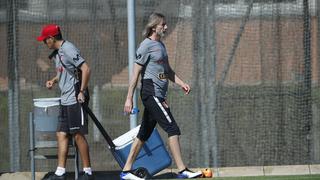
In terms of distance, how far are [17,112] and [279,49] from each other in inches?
132

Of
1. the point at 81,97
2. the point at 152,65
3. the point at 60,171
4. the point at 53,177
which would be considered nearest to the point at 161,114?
the point at 152,65

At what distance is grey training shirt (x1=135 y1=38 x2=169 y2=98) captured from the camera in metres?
8.34

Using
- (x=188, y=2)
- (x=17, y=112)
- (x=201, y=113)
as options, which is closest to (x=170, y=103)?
(x=201, y=113)

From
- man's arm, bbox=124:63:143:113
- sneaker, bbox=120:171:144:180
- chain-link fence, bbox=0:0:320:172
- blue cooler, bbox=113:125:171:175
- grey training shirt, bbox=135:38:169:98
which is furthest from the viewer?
chain-link fence, bbox=0:0:320:172

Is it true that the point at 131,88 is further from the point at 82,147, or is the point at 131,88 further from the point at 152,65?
the point at 82,147

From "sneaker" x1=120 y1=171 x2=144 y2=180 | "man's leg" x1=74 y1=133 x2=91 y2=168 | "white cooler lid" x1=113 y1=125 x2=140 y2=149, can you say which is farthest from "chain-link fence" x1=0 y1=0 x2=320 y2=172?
"sneaker" x1=120 y1=171 x2=144 y2=180

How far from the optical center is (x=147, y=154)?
8906 millimetres

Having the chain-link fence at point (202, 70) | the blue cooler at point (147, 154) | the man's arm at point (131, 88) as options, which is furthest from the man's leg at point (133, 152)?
the chain-link fence at point (202, 70)

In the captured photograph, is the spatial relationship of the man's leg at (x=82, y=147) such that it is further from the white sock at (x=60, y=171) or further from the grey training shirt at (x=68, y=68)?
the grey training shirt at (x=68, y=68)

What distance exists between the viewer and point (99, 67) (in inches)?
397

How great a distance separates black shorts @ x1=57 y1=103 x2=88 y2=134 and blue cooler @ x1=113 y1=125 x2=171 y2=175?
466mm

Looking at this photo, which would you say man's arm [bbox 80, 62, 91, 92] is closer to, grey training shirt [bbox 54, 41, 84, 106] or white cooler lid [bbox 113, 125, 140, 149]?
grey training shirt [bbox 54, 41, 84, 106]

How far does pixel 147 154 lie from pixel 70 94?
108 cm

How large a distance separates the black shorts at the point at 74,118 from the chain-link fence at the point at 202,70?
1367mm
